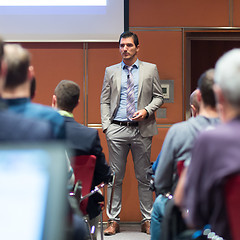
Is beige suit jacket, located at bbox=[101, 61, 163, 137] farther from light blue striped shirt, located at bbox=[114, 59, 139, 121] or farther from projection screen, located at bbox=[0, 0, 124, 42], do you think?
projection screen, located at bbox=[0, 0, 124, 42]

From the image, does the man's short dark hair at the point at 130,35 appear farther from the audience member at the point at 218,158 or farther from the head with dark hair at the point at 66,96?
the audience member at the point at 218,158

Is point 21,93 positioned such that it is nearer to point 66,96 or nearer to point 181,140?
point 181,140

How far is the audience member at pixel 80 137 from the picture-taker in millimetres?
2641

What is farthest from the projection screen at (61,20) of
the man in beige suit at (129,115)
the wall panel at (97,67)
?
the man in beige suit at (129,115)

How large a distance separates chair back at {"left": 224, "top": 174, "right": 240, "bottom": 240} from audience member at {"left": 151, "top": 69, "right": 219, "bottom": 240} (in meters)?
0.71

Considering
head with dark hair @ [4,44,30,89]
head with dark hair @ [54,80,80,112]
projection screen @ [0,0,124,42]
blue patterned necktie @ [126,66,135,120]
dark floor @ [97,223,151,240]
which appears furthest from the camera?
projection screen @ [0,0,124,42]

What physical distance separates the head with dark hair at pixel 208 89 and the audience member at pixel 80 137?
0.80m

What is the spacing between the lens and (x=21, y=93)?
63.2 inches

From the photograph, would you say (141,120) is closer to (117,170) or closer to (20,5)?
(117,170)

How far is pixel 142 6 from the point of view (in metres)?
5.02

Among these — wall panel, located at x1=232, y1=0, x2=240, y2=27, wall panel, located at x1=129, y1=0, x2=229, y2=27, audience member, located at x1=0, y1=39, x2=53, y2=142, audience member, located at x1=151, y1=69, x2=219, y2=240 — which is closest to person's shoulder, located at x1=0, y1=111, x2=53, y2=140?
audience member, located at x1=0, y1=39, x2=53, y2=142

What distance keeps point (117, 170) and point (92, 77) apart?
1.15 metres

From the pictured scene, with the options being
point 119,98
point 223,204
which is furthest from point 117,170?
point 223,204

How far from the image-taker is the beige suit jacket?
14.9ft
